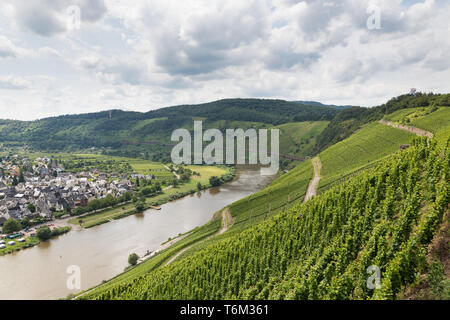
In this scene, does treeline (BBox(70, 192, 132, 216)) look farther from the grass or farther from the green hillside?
the green hillside

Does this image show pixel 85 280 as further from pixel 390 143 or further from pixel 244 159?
pixel 244 159

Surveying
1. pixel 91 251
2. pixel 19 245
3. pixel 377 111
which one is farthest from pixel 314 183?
pixel 377 111

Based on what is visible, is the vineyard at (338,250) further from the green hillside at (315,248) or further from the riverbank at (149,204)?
the riverbank at (149,204)

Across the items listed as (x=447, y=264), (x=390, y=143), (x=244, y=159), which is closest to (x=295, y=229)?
(x=447, y=264)

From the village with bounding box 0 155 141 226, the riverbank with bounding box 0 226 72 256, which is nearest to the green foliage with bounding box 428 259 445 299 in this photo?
the riverbank with bounding box 0 226 72 256

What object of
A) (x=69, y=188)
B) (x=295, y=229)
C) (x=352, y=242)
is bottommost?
(x=69, y=188)

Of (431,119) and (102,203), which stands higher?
(431,119)

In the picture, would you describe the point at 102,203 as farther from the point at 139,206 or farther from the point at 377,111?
the point at 377,111
